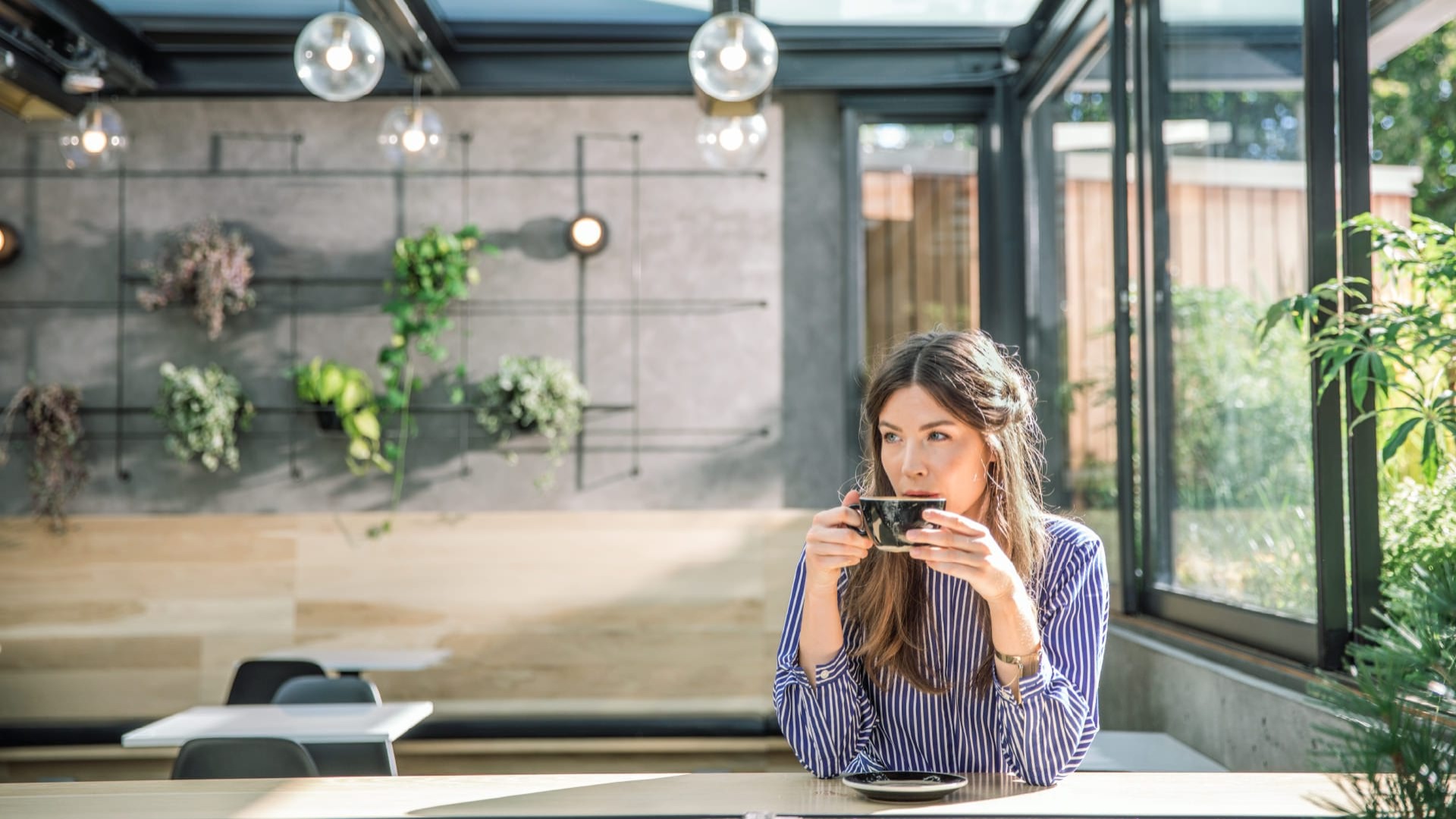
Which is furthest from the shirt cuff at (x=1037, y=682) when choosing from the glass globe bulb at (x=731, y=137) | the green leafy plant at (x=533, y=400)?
the green leafy plant at (x=533, y=400)

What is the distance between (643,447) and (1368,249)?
3588 mm

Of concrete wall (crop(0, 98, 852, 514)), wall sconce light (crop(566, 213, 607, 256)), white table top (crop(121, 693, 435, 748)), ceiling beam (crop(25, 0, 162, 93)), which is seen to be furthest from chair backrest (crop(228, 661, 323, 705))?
ceiling beam (crop(25, 0, 162, 93))

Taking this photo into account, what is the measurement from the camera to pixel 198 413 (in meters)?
5.22

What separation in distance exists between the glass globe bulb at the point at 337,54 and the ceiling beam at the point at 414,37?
802 mm

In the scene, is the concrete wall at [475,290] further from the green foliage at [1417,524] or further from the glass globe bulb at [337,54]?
the green foliage at [1417,524]

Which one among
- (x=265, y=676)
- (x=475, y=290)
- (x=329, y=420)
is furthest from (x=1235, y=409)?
(x=329, y=420)

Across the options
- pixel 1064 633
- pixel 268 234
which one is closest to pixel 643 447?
pixel 268 234

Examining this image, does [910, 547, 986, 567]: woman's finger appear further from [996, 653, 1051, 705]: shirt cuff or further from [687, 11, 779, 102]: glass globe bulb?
[687, 11, 779, 102]: glass globe bulb

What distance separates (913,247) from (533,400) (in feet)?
6.33

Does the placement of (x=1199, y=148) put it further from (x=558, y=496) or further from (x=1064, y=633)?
(x=558, y=496)

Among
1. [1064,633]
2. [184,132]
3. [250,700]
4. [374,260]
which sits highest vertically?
[184,132]

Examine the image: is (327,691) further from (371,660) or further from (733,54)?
(733,54)

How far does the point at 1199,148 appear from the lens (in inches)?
140

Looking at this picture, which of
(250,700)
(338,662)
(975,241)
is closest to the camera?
(250,700)
